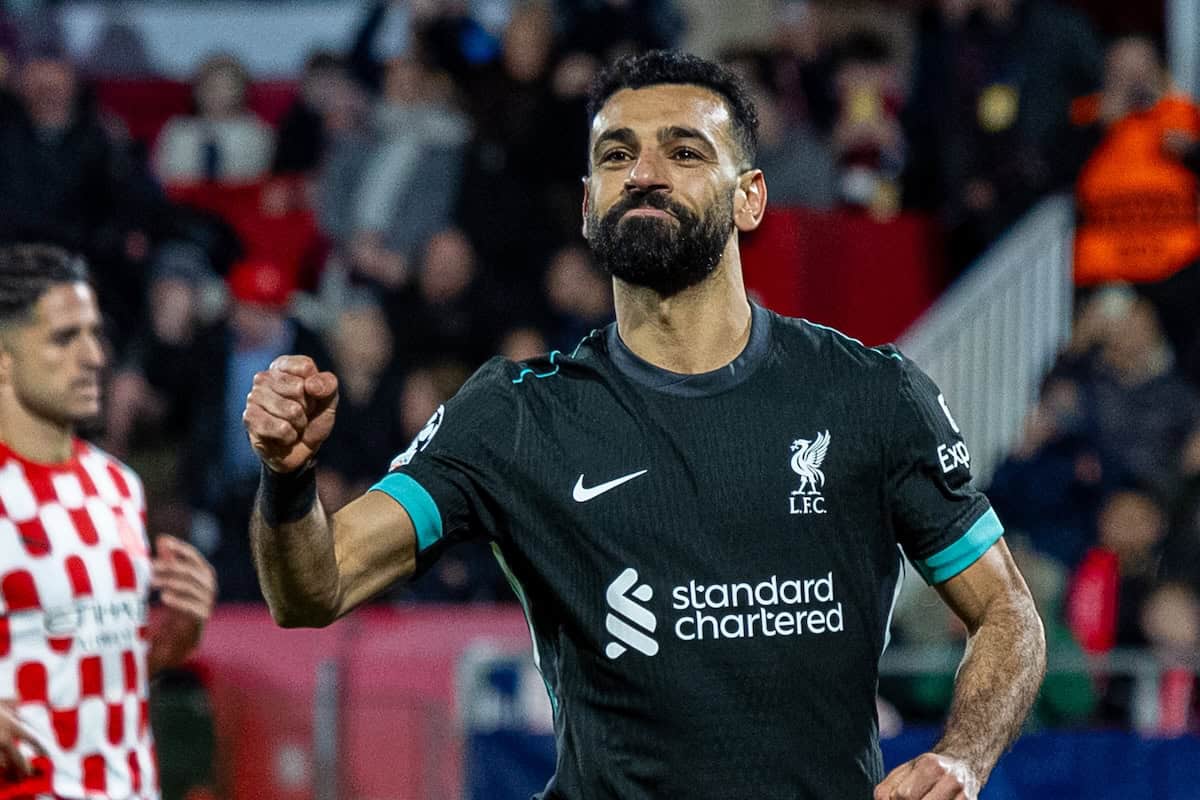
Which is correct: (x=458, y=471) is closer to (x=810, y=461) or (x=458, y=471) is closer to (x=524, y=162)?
(x=810, y=461)

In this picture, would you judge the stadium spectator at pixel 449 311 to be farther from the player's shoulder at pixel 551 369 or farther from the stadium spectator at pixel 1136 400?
the player's shoulder at pixel 551 369

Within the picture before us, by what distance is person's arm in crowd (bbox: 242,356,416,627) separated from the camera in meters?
3.39

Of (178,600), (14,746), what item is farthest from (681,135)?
(178,600)

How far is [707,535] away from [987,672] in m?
0.60

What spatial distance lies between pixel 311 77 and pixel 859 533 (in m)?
9.80

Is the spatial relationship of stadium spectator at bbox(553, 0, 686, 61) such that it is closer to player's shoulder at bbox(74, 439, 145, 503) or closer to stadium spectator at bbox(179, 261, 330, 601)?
stadium spectator at bbox(179, 261, 330, 601)

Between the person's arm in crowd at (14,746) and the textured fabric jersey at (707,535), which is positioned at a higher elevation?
the textured fabric jersey at (707,535)

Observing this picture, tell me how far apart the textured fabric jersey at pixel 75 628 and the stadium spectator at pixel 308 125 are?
7561mm

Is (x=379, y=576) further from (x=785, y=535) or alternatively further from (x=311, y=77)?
(x=311, y=77)

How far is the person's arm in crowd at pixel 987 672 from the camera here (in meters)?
3.68

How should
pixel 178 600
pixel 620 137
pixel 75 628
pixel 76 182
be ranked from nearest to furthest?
pixel 620 137 < pixel 75 628 < pixel 178 600 < pixel 76 182

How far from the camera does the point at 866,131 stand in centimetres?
1154

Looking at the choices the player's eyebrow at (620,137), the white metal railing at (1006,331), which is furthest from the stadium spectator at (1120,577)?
the player's eyebrow at (620,137)

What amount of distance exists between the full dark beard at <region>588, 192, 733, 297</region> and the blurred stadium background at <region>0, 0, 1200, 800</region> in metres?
3.89
